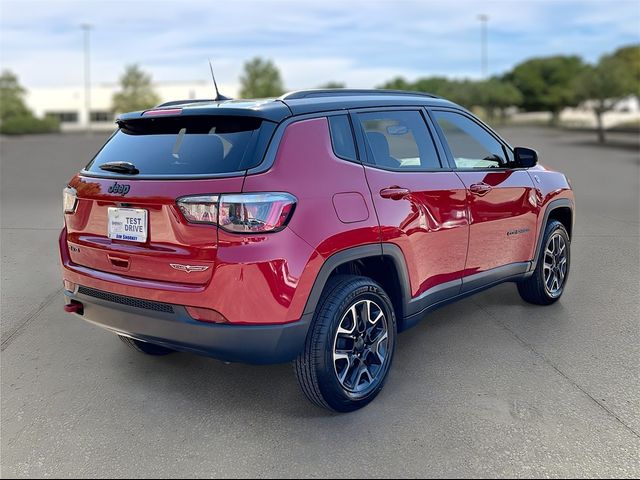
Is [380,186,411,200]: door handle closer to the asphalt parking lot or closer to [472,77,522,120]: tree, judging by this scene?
the asphalt parking lot

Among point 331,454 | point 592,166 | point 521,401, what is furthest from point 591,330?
point 592,166

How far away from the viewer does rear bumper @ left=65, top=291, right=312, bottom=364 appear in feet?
11.1

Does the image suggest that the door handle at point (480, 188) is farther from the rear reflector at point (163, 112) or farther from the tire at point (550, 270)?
the rear reflector at point (163, 112)

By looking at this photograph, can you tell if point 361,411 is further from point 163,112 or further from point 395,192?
point 163,112

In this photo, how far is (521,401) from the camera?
3984 mm

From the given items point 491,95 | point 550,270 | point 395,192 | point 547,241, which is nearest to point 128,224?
point 395,192

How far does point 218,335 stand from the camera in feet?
11.1

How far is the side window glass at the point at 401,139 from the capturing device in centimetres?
421

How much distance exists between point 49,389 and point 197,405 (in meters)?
1.02

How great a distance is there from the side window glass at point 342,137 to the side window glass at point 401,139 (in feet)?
0.66

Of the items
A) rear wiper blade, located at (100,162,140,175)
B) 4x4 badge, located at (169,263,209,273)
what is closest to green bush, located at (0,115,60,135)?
rear wiper blade, located at (100,162,140,175)

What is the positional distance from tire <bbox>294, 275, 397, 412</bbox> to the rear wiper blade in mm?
→ 1251

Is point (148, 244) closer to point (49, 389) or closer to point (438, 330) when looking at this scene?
point (49, 389)

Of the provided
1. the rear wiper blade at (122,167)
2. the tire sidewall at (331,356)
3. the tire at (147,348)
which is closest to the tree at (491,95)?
the tire at (147,348)
